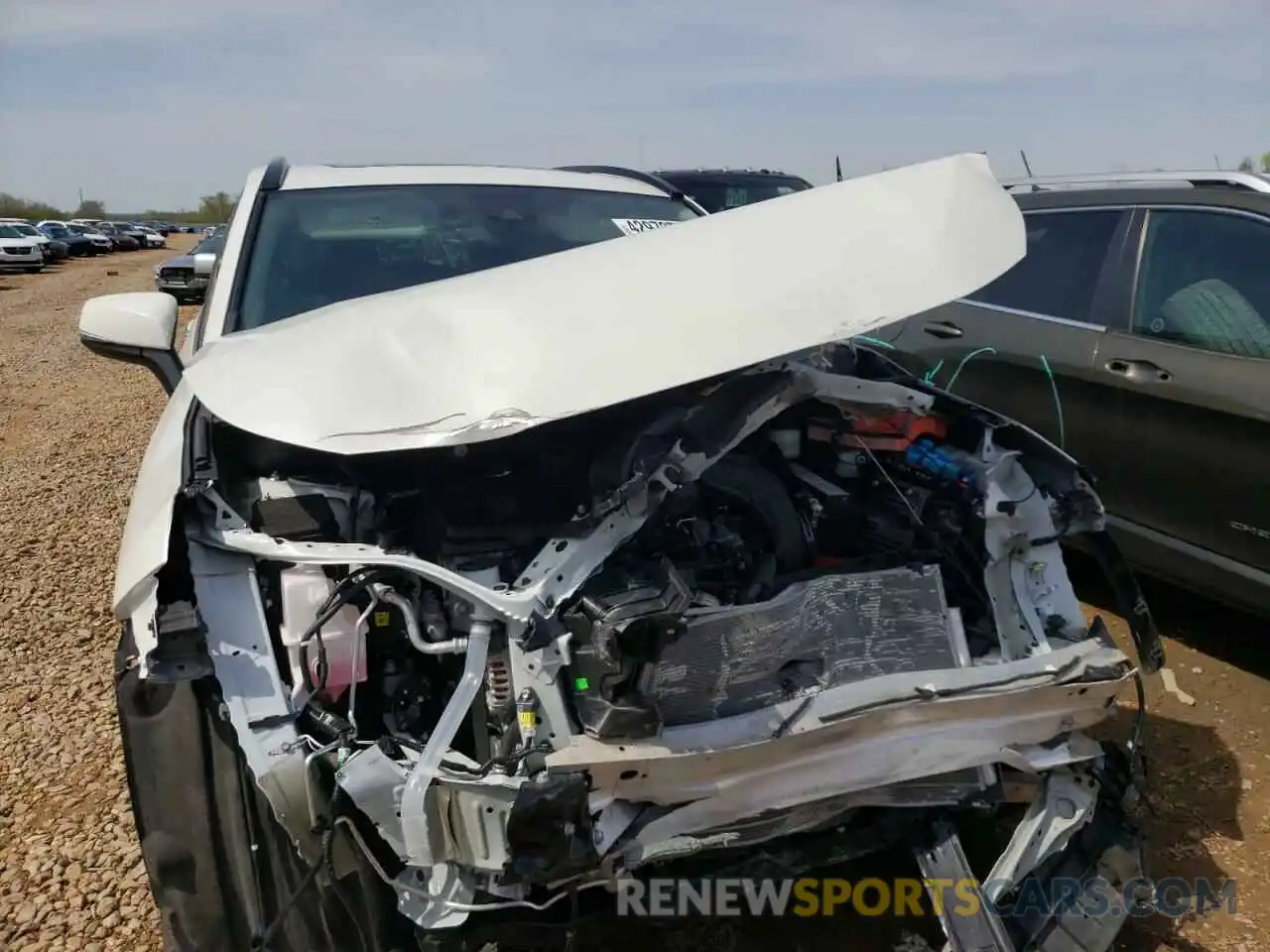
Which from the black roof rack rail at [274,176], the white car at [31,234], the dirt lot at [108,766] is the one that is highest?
the black roof rack rail at [274,176]

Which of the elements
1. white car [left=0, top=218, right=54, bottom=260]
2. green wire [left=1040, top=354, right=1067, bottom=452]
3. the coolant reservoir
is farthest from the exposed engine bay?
white car [left=0, top=218, right=54, bottom=260]

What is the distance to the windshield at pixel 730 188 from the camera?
1004cm

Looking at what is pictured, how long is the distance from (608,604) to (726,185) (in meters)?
8.98

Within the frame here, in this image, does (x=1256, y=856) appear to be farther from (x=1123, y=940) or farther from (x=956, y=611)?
(x=956, y=611)

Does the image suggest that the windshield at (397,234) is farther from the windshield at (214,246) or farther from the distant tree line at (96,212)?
the distant tree line at (96,212)

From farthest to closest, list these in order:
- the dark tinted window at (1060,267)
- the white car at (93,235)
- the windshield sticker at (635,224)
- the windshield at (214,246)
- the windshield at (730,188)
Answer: the white car at (93,235)
the windshield at (730,188)
the dark tinted window at (1060,267)
the windshield sticker at (635,224)
the windshield at (214,246)

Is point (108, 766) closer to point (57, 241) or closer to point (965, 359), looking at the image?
point (965, 359)

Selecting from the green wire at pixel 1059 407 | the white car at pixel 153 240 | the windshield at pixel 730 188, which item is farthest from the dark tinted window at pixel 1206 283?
the white car at pixel 153 240

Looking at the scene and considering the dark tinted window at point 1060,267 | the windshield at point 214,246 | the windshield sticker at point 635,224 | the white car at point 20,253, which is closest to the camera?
the windshield at point 214,246

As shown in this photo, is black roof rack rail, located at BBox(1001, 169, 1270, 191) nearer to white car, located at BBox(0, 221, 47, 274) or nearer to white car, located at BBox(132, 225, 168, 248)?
white car, located at BBox(0, 221, 47, 274)

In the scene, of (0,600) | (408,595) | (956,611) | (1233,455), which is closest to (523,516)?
(408,595)

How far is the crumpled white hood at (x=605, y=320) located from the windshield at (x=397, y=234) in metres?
0.66

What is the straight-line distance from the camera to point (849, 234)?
222 cm

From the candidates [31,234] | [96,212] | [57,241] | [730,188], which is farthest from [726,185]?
[96,212]
